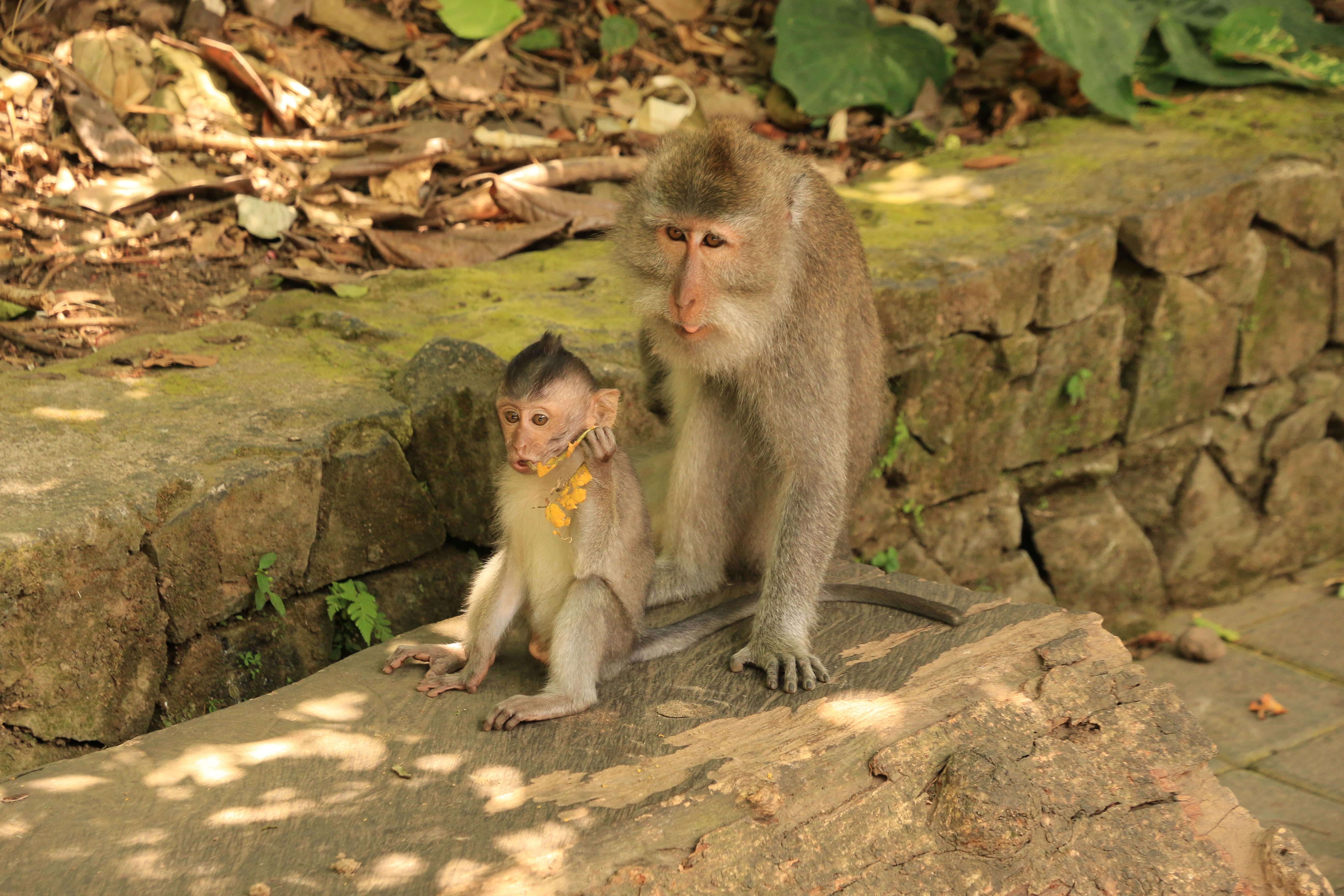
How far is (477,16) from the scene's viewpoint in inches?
275

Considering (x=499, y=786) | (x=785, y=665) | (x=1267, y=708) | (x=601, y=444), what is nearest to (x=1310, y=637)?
(x=1267, y=708)

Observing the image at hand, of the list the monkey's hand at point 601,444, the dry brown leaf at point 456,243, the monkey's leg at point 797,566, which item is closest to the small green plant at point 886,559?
the monkey's leg at point 797,566

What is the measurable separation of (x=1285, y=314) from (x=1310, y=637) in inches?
70.3

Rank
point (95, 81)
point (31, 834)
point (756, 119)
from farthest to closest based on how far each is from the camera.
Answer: point (756, 119)
point (95, 81)
point (31, 834)

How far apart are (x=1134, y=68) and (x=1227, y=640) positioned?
3544 millimetres

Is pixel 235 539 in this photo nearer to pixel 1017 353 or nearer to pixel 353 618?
pixel 353 618

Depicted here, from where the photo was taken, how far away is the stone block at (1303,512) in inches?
278

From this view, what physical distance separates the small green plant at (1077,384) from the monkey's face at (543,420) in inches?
140

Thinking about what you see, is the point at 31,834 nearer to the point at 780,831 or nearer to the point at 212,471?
the point at 212,471

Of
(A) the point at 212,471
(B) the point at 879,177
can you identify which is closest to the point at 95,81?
(A) the point at 212,471

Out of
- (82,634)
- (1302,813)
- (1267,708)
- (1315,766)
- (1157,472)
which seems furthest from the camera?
(1157,472)

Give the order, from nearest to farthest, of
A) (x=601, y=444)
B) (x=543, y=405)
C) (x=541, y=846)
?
1. (x=541, y=846)
2. (x=543, y=405)
3. (x=601, y=444)

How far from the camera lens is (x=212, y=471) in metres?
3.71

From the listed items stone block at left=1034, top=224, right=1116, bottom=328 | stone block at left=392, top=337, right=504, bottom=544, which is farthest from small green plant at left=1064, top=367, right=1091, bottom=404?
stone block at left=392, top=337, right=504, bottom=544
